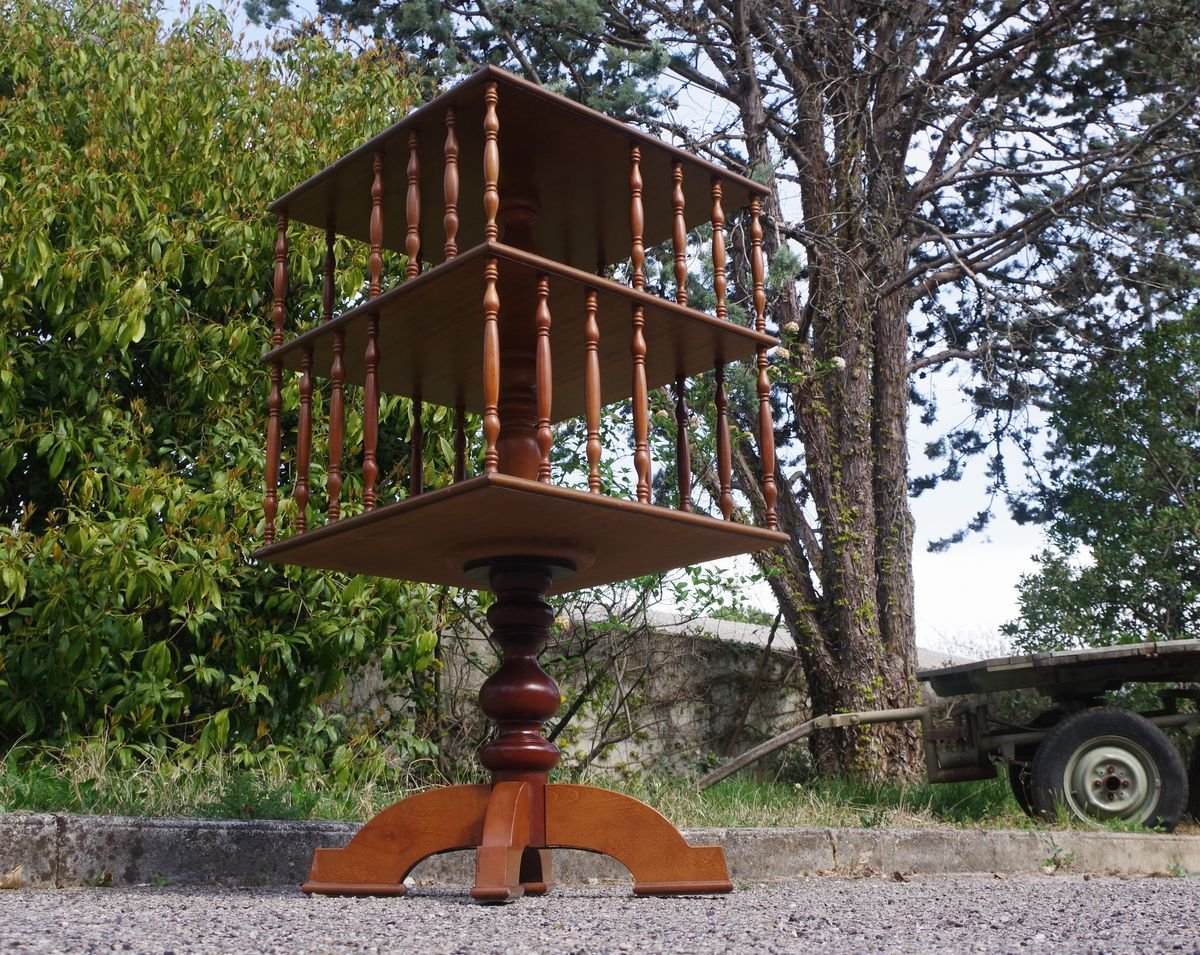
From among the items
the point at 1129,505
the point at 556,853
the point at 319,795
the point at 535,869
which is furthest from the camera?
the point at 1129,505

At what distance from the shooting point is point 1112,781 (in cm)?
575

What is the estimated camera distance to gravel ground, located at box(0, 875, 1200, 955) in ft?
7.57

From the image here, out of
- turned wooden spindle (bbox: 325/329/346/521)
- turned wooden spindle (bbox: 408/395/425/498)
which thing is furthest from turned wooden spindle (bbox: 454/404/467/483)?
turned wooden spindle (bbox: 325/329/346/521)

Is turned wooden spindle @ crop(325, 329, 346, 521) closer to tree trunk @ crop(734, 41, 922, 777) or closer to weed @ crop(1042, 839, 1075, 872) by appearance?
weed @ crop(1042, 839, 1075, 872)

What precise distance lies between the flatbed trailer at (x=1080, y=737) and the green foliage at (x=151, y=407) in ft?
8.85

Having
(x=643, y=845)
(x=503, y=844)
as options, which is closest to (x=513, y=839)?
(x=503, y=844)

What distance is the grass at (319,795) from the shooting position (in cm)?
438

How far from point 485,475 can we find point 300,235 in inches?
142

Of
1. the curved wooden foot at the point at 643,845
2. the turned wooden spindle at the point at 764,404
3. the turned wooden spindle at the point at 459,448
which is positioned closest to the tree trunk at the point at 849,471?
the turned wooden spindle at the point at 459,448

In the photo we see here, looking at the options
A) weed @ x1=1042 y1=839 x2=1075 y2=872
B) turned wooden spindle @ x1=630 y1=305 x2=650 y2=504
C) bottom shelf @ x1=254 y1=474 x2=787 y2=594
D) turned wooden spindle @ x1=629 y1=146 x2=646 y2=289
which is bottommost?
weed @ x1=1042 y1=839 x2=1075 y2=872

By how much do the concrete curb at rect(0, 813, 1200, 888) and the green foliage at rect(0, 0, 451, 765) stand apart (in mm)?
1138

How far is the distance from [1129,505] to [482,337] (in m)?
8.46

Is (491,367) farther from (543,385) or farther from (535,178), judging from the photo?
(535,178)

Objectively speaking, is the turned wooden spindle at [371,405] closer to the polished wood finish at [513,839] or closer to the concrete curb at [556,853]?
the polished wood finish at [513,839]
